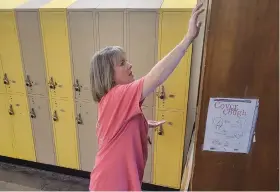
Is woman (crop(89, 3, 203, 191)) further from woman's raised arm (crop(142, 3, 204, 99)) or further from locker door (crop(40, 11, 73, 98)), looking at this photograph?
locker door (crop(40, 11, 73, 98))

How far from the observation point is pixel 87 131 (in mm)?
2688

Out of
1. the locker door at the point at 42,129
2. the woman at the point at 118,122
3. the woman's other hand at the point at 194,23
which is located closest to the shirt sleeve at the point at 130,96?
the woman at the point at 118,122

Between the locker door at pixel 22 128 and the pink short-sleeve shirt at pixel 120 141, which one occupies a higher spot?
the pink short-sleeve shirt at pixel 120 141

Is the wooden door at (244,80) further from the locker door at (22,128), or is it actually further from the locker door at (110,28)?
the locker door at (22,128)

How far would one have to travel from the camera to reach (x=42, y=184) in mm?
2918

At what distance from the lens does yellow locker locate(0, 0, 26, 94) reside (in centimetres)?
252

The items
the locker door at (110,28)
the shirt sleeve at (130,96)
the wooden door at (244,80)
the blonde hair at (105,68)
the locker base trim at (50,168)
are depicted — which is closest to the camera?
the wooden door at (244,80)

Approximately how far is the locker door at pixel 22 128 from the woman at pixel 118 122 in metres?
1.69

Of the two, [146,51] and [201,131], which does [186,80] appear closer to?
[146,51]

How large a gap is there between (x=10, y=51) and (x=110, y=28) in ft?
3.52

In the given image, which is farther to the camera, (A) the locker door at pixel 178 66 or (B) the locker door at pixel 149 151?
(B) the locker door at pixel 149 151

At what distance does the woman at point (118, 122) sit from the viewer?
1.22 m

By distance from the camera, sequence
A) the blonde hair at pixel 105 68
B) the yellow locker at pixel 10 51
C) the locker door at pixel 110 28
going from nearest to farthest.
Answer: the blonde hair at pixel 105 68 → the locker door at pixel 110 28 → the yellow locker at pixel 10 51

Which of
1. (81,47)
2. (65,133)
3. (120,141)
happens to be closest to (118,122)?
(120,141)
